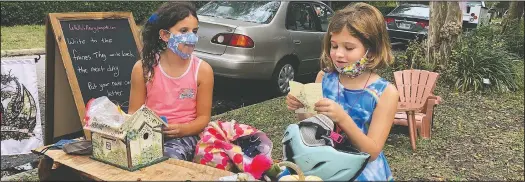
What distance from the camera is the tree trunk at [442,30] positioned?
883cm

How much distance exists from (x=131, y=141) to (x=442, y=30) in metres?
7.62

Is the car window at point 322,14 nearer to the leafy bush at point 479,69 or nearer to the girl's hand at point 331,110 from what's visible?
the leafy bush at point 479,69

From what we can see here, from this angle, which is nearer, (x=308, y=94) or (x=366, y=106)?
(x=308, y=94)

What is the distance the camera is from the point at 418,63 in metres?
9.15

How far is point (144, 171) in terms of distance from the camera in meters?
2.27

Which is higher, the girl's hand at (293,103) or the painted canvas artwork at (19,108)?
the girl's hand at (293,103)

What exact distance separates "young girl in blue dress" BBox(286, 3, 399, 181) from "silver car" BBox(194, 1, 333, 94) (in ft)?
16.5

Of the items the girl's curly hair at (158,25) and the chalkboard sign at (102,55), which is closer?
the girl's curly hair at (158,25)

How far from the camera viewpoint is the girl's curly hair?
2.99 metres

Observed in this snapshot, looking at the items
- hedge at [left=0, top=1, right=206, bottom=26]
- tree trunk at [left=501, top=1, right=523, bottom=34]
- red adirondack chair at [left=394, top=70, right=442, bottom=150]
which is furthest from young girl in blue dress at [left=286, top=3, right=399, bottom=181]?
hedge at [left=0, top=1, right=206, bottom=26]

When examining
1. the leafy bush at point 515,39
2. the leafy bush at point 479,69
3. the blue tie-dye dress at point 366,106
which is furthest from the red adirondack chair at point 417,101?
the leafy bush at point 515,39

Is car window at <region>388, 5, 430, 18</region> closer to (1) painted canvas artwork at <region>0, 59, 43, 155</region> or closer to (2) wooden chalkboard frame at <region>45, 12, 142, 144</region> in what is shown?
(1) painted canvas artwork at <region>0, 59, 43, 155</region>

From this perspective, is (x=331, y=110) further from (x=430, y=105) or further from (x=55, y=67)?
(x=430, y=105)

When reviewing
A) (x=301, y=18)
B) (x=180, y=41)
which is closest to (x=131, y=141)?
(x=180, y=41)
